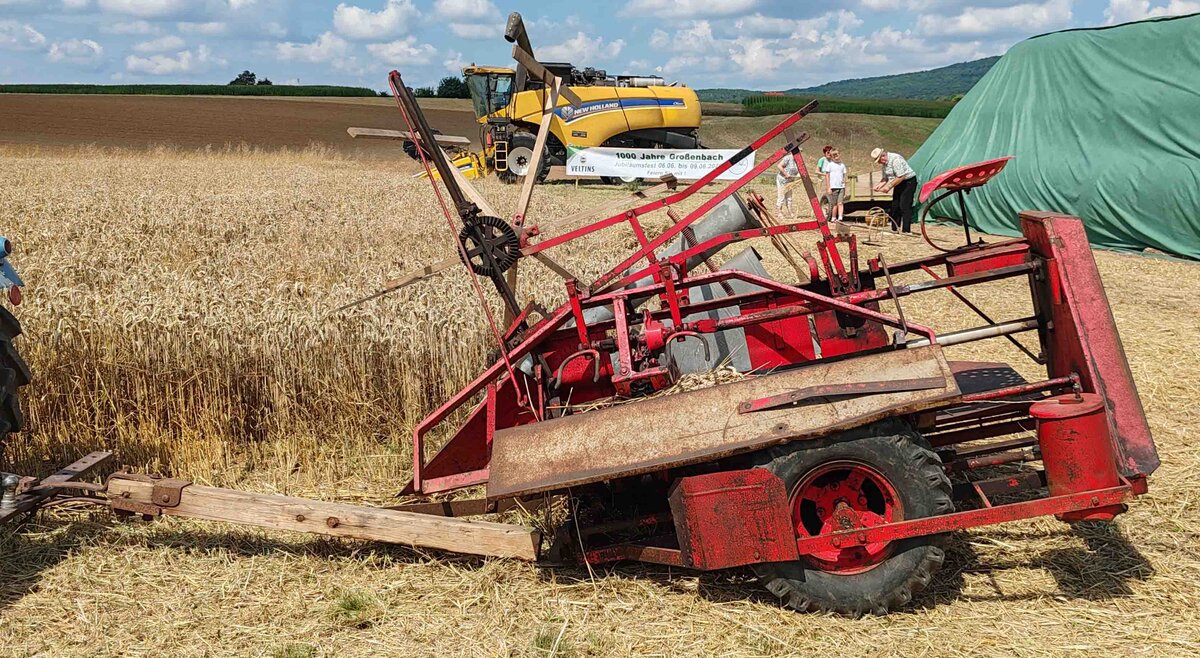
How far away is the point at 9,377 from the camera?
178 inches

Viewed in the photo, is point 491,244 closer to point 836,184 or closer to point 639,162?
point 836,184

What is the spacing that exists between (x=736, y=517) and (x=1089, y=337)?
1.63 meters

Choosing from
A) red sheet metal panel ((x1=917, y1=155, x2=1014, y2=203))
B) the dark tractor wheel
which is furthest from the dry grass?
red sheet metal panel ((x1=917, y1=155, x2=1014, y2=203))

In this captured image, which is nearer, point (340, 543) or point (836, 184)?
point (340, 543)

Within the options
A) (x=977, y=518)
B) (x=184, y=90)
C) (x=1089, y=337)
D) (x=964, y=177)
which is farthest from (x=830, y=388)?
(x=184, y=90)

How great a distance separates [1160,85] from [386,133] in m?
13.3

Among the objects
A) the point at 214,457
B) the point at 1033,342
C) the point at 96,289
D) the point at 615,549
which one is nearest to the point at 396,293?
the point at 214,457

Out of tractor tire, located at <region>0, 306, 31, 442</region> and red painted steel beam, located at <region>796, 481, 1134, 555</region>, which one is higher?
tractor tire, located at <region>0, 306, 31, 442</region>

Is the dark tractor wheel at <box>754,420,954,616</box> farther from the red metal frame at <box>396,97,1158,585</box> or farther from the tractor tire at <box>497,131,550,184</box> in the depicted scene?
the tractor tire at <box>497,131,550,184</box>

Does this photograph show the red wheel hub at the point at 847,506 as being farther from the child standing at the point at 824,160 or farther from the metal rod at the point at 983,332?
the child standing at the point at 824,160

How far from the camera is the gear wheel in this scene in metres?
4.27

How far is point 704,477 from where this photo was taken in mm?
3627

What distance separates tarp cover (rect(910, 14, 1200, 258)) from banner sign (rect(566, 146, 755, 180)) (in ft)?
29.1

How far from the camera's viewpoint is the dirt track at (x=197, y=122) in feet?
138
